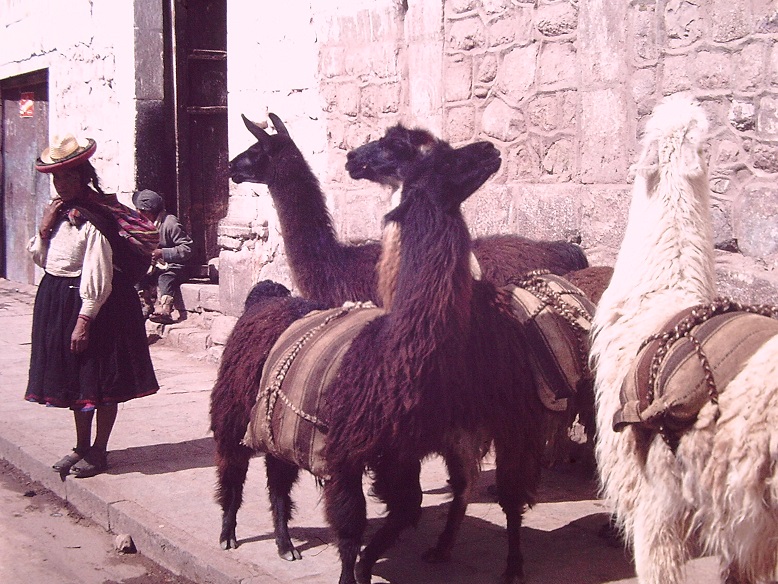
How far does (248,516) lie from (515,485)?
5.27ft

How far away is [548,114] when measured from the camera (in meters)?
6.08

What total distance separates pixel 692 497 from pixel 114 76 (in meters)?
9.88

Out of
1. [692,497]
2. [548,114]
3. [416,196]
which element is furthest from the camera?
[548,114]

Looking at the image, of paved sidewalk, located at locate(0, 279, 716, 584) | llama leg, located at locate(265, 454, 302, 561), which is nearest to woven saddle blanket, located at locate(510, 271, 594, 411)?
paved sidewalk, located at locate(0, 279, 716, 584)

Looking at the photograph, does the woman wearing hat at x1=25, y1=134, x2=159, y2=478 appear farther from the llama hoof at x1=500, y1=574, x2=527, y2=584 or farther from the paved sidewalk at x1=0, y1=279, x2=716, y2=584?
the llama hoof at x1=500, y1=574, x2=527, y2=584

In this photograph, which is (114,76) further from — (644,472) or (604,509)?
(644,472)

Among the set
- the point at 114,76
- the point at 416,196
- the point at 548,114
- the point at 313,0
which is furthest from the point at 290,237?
the point at 114,76

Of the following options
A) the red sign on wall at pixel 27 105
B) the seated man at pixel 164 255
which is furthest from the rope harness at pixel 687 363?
the red sign on wall at pixel 27 105

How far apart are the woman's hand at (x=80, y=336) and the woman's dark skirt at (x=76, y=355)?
63mm

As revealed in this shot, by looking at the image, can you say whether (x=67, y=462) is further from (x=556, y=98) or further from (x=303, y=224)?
(x=556, y=98)

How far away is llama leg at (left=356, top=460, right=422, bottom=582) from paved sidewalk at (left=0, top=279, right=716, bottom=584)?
209 millimetres

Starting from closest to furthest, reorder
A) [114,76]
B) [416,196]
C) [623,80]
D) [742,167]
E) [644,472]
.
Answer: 1. [644,472]
2. [416,196]
3. [742,167]
4. [623,80]
5. [114,76]

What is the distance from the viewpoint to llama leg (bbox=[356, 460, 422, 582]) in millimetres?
3924

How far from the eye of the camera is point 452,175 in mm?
3539
